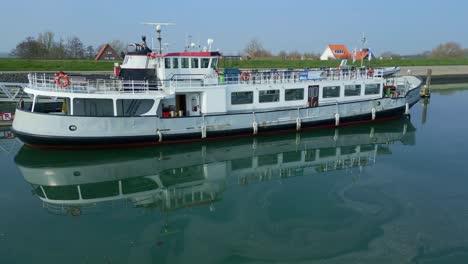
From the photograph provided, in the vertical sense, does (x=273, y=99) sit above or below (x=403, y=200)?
above

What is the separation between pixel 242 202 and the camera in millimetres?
11898

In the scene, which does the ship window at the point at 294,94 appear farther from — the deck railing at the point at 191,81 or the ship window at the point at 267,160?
the ship window at the point at 267,160

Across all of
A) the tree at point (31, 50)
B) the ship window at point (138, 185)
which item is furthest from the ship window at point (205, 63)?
the tree at point (31, 50)

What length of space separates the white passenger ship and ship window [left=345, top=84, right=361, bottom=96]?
2.6 inches

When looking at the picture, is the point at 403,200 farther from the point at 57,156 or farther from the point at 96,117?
the point at 57,156

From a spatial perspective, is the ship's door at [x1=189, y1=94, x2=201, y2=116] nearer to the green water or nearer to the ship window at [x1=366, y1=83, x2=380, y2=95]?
the green water

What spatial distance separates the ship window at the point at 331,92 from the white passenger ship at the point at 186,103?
6 centimetres

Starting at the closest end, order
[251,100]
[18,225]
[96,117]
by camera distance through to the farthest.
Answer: [18,225] < [96,117] < [251,100]

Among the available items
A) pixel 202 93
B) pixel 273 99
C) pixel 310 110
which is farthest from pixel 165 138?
pixel 310 110

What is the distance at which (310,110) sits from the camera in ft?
67.5

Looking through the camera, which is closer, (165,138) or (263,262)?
(263,262)

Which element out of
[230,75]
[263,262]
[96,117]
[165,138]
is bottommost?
[263,262]

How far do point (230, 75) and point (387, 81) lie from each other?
571 inches

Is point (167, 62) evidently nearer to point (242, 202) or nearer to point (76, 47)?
point (242, 202)
